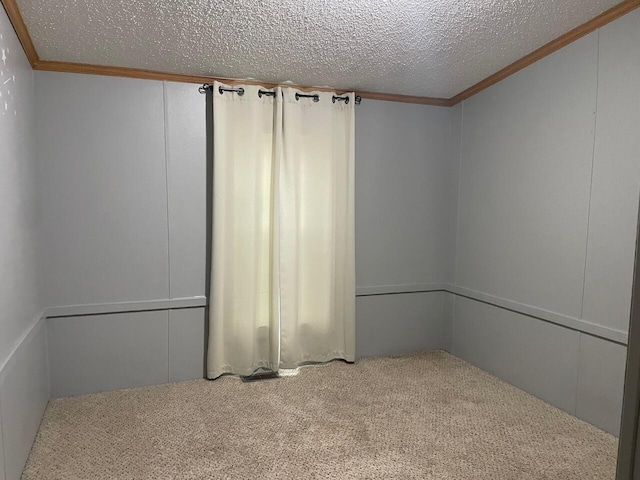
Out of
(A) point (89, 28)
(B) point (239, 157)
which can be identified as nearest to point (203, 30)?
(A) point (89, 28)

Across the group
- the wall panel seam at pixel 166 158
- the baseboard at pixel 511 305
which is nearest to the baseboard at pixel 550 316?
the baseboard at pixel 511 305

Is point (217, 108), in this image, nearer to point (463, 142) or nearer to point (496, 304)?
point (463, 142)

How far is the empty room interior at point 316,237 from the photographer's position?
205 cm

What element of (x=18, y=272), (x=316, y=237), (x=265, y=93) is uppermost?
(x=265, y=93)

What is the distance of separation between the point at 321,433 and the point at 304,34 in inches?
86.3

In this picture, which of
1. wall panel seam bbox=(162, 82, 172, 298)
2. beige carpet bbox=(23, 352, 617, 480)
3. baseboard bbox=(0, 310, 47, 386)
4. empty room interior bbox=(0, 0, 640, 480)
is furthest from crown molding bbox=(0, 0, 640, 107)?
beige carpet bbox=(23, 352, 617, 480)

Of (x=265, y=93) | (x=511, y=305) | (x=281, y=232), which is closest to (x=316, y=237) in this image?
(x=281, y=232)

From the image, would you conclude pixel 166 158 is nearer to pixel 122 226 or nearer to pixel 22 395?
pixel 122 226

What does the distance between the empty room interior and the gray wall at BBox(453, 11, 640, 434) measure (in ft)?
0.05

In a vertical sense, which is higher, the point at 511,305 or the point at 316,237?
the point at 316,237

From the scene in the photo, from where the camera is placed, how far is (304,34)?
228cm

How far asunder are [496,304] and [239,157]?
2157 millimetres

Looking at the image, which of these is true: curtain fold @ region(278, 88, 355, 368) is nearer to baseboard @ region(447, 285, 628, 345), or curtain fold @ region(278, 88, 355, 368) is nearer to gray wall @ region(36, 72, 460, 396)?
gray wall @ region(36, 72, 460, 396)

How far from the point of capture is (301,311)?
10.5 feet
